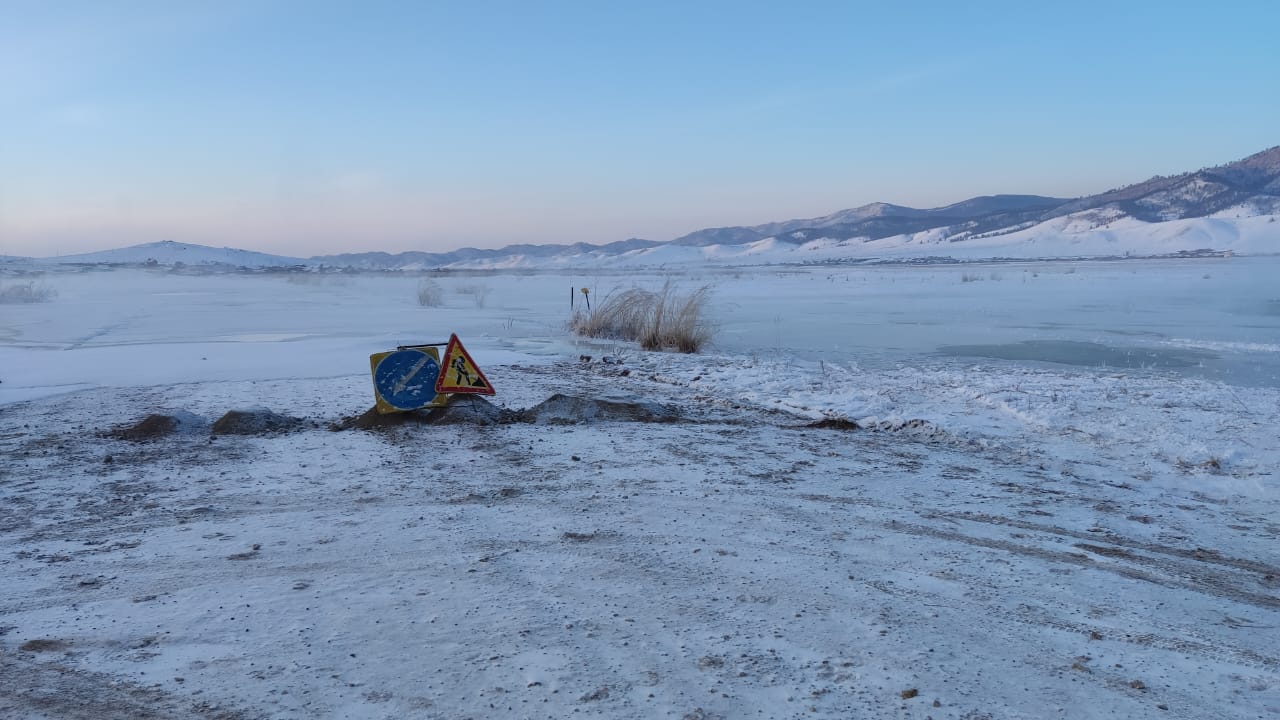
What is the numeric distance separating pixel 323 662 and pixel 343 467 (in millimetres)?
3521

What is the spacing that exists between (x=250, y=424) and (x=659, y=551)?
5.05 m

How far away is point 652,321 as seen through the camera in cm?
1653

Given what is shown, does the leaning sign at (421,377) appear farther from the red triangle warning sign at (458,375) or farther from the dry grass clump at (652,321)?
the dry grass clump at (652,321)

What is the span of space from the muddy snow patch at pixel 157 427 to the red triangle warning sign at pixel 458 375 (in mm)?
2239

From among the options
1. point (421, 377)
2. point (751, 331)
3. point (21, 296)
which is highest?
point (21, 296)

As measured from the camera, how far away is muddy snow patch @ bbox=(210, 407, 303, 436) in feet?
27.3

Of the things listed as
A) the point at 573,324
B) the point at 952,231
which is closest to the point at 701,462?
the point at 573,324

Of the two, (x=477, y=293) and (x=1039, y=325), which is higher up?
(x=477, y=293)

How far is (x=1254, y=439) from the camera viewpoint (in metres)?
7.80

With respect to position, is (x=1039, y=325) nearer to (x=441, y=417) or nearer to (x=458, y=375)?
(x=458, y=375)

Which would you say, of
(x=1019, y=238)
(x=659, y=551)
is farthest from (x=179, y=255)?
(x=659, y=551)

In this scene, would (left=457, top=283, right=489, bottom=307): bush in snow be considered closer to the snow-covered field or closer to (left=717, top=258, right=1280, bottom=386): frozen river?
(left=717, top=258, right=1280, bottom=386): frozen river

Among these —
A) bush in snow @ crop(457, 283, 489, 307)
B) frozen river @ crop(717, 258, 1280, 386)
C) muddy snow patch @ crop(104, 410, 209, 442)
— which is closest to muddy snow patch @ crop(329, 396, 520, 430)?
muddy snow patch @ crop(104, 410, 209, 442)

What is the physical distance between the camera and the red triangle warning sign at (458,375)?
29.2ft
